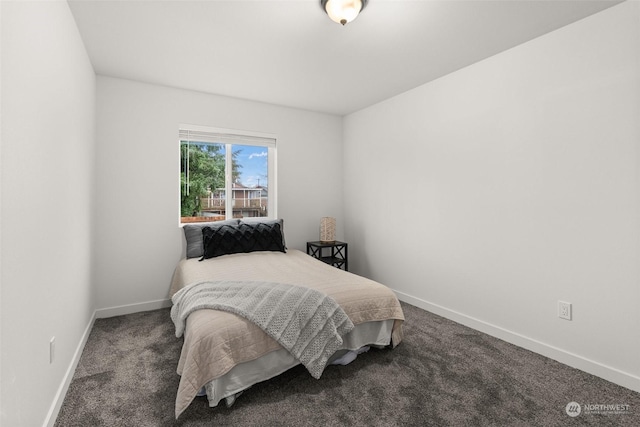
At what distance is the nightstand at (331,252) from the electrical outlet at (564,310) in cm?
220

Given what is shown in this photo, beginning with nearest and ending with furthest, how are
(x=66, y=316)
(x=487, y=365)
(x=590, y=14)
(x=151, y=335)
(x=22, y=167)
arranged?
(x=22, y=167)
(x=66, y=316)
(x=590, y=14)
(x=487, y=365)
(x=151, y=335)

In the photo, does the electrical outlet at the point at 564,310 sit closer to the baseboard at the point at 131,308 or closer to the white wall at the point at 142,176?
the white wall at the point at 142,176

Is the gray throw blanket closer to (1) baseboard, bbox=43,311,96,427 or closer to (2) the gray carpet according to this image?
(2) the gray carpet

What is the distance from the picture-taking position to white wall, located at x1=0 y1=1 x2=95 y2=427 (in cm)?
115

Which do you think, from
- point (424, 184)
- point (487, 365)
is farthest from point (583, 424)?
point (424, 184)

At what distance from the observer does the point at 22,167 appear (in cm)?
127

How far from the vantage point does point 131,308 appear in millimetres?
3221

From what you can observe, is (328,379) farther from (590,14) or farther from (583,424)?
(590,14)

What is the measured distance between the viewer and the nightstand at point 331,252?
3961 millimetres

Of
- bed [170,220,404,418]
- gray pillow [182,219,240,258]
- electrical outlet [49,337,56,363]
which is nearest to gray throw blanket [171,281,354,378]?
bed [170,220,404,418]

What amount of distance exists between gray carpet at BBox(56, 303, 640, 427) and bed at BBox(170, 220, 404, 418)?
4.7 inches

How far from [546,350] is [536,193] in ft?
3.91

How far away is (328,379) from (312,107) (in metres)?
3.23

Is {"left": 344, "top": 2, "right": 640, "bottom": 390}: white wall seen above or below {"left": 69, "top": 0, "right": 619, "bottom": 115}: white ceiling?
below
